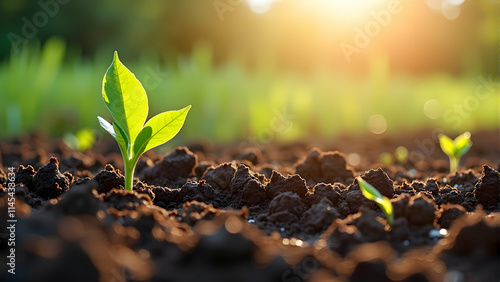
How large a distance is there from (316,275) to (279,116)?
4.50 metres

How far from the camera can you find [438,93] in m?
8.27

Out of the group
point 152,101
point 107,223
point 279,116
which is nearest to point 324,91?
point 279,116

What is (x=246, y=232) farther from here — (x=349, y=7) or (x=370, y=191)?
(x=349, y=7)

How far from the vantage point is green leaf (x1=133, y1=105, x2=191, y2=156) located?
150 cm

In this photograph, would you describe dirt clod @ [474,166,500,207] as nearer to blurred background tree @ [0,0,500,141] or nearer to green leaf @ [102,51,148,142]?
green leaf @ [102,51,148,142]

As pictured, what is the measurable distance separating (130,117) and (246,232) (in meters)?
0.69

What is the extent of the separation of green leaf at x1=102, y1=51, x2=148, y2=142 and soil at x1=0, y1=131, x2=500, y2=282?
237 millimetres

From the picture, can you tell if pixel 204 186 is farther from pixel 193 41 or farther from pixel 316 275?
pixel 193 41

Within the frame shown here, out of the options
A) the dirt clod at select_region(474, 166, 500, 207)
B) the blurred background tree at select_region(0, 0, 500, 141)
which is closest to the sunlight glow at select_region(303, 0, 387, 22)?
the blurred background tree at select_region(0, 0, 500, 141)

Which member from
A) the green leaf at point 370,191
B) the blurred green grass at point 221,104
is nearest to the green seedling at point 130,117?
the green leaf at point 370,191

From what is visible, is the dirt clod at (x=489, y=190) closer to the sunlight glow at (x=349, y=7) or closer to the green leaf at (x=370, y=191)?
the green leaf at (x=370, y=191)

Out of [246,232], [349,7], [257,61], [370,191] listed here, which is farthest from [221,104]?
[349,7]

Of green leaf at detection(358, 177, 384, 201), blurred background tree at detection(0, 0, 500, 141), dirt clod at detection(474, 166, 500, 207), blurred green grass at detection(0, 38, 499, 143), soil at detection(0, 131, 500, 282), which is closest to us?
soil at detection(0, 131, 500, 282)

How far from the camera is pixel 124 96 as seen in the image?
148 centimetres
